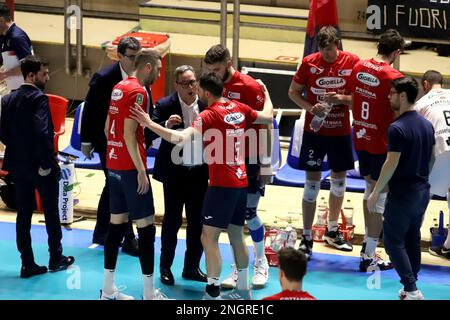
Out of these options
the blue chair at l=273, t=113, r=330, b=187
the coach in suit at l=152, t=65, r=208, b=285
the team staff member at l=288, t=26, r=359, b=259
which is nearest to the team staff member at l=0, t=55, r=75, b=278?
the coach in suit at l=152, t=65, r=208, b=285

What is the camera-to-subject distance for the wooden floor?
30.6ft

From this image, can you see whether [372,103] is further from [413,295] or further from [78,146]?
[78,146]

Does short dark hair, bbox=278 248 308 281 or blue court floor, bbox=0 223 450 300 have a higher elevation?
short dark hair, bbox=278 248 308 281

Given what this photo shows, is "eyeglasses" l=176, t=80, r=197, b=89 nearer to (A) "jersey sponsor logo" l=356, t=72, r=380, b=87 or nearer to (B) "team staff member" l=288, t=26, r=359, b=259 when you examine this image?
(B) "team staff member" l=288, t=26, r=359, b=259

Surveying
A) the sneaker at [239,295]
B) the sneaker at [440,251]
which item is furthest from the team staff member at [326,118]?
the sneaker at [239,295]

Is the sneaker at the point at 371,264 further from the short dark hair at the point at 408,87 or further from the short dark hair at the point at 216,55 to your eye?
the short dark hair at the point at 216,55

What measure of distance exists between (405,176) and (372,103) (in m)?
1.06

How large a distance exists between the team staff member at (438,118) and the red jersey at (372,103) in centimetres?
35

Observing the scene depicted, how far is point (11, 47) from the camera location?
32.6 feet

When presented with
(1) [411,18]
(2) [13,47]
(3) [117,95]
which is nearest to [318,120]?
(3) [117,95]

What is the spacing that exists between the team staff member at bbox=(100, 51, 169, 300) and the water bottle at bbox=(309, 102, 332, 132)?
165 cm
